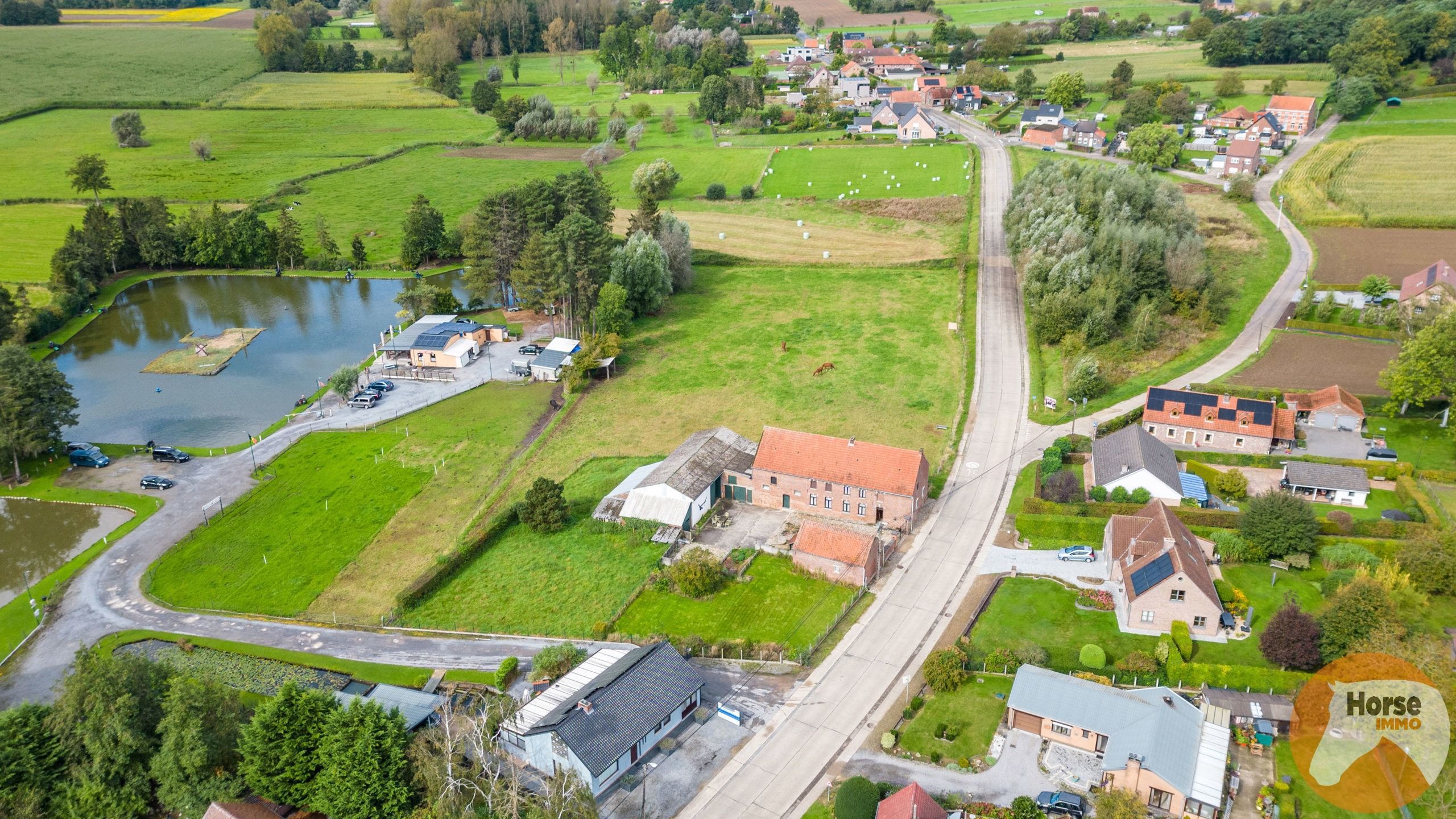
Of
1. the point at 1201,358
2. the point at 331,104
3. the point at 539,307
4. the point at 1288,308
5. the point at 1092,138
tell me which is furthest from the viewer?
the point at 331,104

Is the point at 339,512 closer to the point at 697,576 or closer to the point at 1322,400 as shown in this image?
the point at 697,576

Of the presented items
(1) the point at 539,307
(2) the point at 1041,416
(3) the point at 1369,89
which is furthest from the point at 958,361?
(3) the point at 1369,89

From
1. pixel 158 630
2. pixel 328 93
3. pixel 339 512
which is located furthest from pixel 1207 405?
pixel 328 93

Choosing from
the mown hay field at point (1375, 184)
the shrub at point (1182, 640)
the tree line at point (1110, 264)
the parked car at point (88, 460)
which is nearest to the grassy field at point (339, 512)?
the parked car at point (88, 460)

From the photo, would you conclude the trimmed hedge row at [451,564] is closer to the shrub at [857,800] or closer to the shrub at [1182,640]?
the shrub at [857,800]

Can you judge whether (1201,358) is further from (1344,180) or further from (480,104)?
(480,104)
